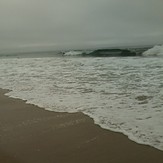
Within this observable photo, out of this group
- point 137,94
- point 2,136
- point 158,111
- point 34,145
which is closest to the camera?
point 34,145

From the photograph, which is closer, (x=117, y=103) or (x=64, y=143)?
(x=64, y=143)

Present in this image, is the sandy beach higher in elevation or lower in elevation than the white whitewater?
lower

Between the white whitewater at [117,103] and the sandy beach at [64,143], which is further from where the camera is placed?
the white whitewater at [117,103]

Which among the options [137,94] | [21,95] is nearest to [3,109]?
[21,95]

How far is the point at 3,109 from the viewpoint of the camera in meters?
7.06

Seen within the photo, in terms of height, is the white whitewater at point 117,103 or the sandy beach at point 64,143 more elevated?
the white whitewater at point 117,103

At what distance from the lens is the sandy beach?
3.81 meters

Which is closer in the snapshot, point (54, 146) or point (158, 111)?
point (54, 146)

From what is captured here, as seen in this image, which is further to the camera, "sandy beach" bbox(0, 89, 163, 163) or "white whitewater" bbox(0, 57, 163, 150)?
"white whitewater" bbox(0, 57, 163, 150)

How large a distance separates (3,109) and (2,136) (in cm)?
236

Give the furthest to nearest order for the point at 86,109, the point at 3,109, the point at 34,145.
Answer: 1. the point at 3,109
2. the point at 86,109
3. the point at 34,145

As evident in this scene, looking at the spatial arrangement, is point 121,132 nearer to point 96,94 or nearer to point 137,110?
point 137,110

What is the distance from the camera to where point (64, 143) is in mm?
4391

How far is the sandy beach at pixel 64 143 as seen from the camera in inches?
150
